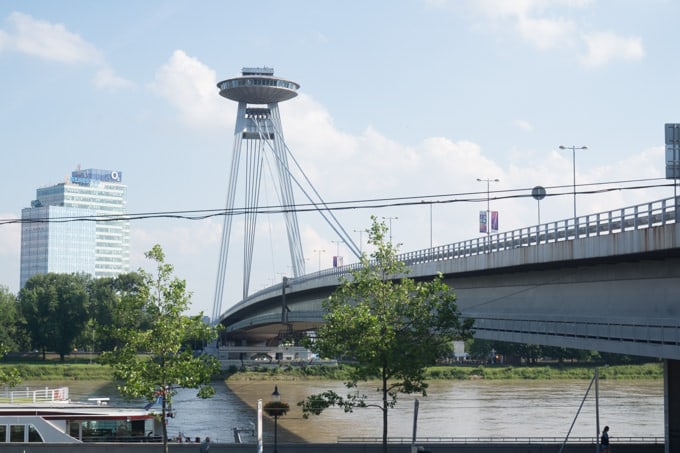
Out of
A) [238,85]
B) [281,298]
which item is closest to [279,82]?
[238,85]

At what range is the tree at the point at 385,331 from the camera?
103 ft

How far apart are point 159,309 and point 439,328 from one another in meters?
9.42

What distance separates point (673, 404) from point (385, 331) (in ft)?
30.9

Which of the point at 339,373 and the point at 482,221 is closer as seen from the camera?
the point at 482,221

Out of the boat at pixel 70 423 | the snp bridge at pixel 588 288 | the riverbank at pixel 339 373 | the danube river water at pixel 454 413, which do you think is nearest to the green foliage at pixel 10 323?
the riverbank at pixel 339 373

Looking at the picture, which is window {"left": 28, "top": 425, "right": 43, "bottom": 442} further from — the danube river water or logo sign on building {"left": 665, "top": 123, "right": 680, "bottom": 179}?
logo sign on building {"left": 665, "top": 123, "right": 680, "bottom": 179}

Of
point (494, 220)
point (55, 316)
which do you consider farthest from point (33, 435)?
point (55, 316)

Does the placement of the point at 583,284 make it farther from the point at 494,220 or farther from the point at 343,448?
the point at 494,220

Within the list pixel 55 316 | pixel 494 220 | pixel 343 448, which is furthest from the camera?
pixel 55 316

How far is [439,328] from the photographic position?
32.6 m

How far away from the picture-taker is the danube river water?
2058 inches

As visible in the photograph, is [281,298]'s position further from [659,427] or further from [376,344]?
[376,344]

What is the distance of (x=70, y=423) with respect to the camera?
1465 inches

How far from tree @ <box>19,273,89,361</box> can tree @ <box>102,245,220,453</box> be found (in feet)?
315
